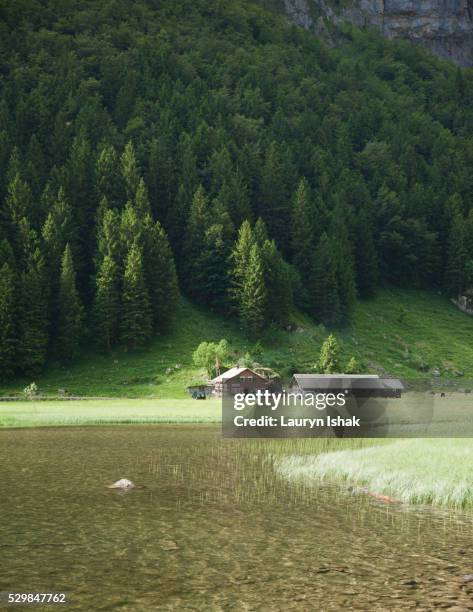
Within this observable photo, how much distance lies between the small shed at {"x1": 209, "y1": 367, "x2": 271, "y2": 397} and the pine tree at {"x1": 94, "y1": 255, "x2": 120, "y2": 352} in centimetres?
2077

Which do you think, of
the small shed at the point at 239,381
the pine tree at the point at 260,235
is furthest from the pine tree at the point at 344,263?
the small shed at the point at 239,381

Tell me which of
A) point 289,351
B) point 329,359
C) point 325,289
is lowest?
point 329,359

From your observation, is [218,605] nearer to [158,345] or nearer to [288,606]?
[288,606]

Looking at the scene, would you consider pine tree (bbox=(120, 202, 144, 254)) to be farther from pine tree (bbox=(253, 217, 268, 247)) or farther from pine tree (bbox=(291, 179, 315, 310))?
pine tree (bbox=(291, 179, 315, 310))

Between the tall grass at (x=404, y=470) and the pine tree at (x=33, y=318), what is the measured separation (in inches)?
2710

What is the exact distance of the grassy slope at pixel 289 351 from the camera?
92875 millimetres

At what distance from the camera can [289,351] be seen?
107812 mm

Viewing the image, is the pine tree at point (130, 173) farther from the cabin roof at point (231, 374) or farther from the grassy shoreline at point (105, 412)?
the grassy shoreline at point (105, 412)

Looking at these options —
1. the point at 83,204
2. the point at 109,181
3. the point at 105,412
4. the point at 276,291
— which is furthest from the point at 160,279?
the point at 105,412

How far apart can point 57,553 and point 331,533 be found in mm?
7554

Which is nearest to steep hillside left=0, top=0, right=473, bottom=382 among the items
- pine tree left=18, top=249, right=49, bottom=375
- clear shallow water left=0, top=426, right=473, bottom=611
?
pine tree left=18, top=249, right=49, bottom=375

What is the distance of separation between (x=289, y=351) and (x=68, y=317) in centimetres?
3497

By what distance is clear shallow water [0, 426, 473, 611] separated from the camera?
13.9m

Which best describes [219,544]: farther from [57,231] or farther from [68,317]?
[57,231]
